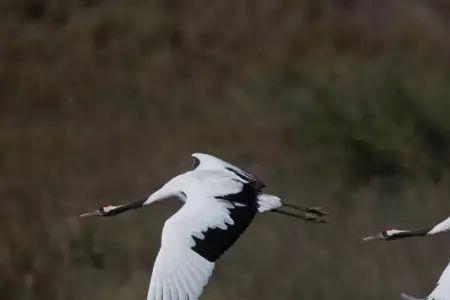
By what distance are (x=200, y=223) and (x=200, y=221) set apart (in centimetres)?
2

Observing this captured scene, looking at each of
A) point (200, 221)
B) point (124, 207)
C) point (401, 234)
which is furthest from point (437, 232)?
point (124, 207)

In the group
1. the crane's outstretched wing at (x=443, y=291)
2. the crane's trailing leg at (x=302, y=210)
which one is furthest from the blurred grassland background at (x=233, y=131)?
the crane's outstretched wing at (x=443, y=291)

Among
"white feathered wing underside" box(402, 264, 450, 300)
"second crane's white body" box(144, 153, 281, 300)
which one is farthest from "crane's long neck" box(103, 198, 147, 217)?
"white feathered wing underside" box(402, 264, 450, 300)

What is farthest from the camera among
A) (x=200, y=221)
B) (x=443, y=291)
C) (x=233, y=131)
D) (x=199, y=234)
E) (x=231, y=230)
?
(x=233, y=131)

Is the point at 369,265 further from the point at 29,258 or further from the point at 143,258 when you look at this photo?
the point at 29,258

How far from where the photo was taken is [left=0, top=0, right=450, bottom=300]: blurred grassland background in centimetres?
969

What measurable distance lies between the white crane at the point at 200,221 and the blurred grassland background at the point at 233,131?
0.90 metres

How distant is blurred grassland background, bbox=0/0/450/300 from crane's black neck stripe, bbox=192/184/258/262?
42.6 inches

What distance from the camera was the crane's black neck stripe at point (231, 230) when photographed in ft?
24.8

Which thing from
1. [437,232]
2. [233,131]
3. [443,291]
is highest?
[443,291]

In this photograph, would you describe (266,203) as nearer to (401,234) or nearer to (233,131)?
(401,234)

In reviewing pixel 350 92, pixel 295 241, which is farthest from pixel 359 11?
pixel 295 241

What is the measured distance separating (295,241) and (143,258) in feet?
3.19

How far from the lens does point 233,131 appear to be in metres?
12.7
